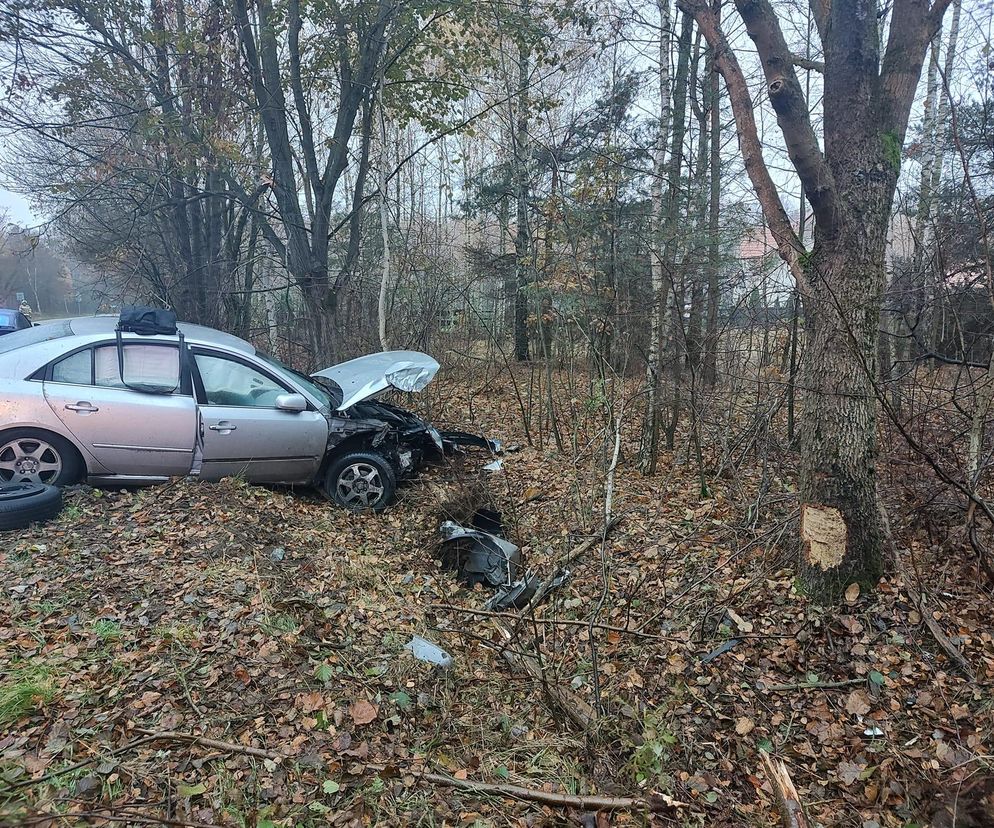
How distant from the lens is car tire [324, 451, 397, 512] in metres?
5.93

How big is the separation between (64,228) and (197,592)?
13596mm

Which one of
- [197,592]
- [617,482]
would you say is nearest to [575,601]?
[617,482]

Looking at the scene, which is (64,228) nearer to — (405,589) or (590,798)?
(405,589)

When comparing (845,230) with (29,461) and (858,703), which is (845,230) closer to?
(858,703)

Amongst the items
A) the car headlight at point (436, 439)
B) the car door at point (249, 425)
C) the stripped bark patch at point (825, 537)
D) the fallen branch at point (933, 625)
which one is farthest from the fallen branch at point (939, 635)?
the car door at point (249, 425)

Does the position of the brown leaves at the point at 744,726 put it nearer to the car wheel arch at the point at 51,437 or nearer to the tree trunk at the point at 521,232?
the car wheel arch at the point at 51,437

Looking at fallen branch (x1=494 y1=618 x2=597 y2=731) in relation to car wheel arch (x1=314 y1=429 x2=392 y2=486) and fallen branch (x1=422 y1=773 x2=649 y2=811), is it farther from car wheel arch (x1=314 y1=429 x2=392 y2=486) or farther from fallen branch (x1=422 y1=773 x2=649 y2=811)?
car wheel arch (x1=314 y1=429 x2=392 y2=486)

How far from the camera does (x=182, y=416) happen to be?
5.29 metres

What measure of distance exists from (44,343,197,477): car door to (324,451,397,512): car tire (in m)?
1.38

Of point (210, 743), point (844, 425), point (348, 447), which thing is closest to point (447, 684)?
point (210, 743)

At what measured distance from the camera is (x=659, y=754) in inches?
114

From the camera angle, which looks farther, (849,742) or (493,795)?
(849,742)

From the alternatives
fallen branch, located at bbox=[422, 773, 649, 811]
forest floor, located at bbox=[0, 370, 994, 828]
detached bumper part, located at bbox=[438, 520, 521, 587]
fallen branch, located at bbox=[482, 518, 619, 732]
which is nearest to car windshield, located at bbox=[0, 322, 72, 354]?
forest floor, located at bbox=[0, 370, 994, 828]

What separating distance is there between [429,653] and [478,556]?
1612 millimetres
